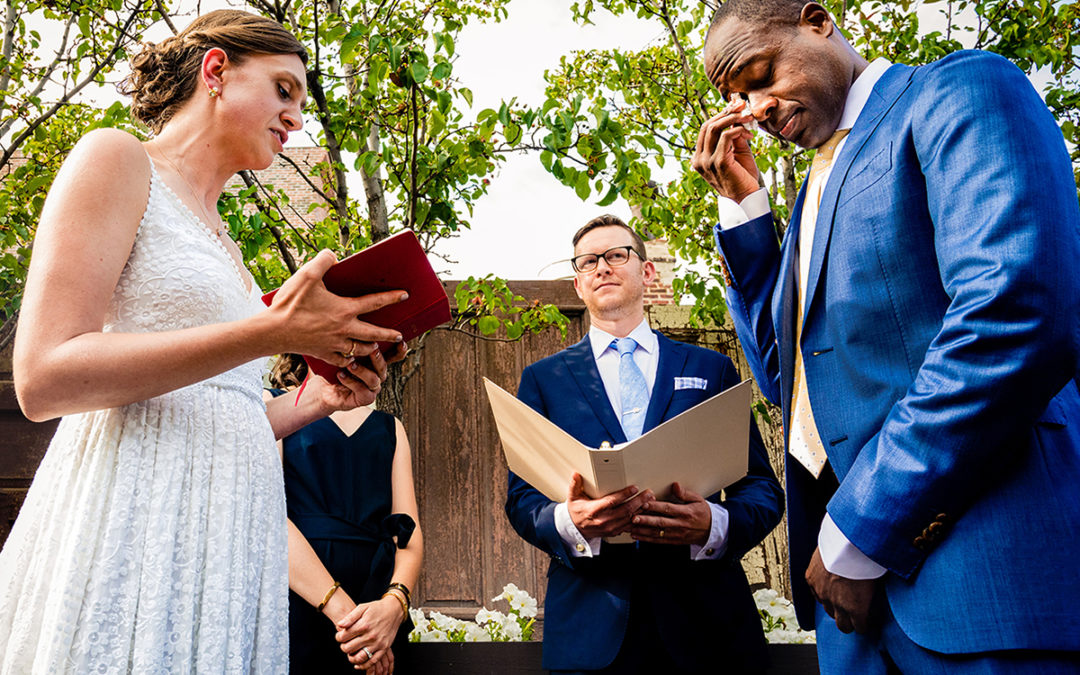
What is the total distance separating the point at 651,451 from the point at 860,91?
1.05 meters

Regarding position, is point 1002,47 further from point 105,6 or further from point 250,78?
point 105,6

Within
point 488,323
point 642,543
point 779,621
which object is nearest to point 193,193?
point 642,543

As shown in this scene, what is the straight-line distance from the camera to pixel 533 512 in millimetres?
2482

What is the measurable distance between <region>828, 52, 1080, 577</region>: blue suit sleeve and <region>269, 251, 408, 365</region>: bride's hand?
919mm

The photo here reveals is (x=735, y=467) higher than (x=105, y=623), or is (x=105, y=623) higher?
(x=735, y=467)

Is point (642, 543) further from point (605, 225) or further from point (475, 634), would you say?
point (605, 225)

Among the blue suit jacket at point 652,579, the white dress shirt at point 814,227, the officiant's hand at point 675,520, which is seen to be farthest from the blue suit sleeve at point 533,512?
the white dress shirt at point 814,227

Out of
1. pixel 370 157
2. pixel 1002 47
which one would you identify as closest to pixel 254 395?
pixel 370 157

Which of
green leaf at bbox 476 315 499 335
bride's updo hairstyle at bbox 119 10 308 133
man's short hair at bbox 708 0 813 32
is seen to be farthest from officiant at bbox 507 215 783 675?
bride's updo hairstyle at bbox 119 10 308 133

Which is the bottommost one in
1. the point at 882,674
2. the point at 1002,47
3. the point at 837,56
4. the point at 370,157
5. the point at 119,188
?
the point at 882,674

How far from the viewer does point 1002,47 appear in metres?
3.91

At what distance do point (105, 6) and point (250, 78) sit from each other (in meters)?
3.16

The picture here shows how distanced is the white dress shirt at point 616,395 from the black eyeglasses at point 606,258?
Result: 1.10ft

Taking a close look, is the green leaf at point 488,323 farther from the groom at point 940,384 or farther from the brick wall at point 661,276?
the brick wall at point 661,276
